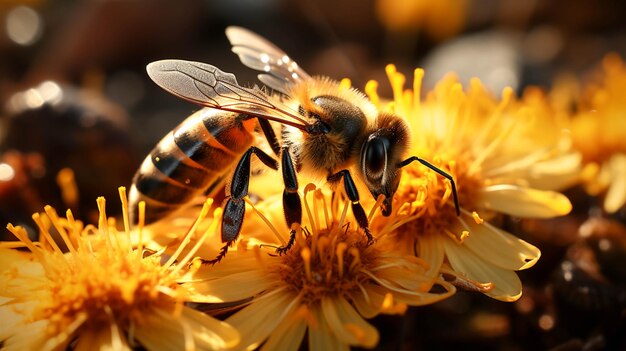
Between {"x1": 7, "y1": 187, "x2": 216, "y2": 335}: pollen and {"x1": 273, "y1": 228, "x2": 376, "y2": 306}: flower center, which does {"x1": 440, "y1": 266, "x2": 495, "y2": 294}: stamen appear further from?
{"x1": 7, "y1": 187, "x2": 216, "y2": 335}: pollen

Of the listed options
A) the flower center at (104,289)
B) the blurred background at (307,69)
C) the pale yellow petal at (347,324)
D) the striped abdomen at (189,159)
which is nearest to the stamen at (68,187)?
the blurred background at (307,69)

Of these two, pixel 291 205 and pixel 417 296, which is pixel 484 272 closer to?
pixel 417 296

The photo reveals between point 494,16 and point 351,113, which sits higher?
point 494,16

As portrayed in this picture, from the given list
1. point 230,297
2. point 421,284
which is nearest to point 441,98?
point 421,284

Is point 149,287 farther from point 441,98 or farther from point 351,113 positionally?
point 441,98

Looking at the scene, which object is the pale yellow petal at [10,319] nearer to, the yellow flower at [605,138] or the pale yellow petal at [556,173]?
the pale yellow petal at [556,173]

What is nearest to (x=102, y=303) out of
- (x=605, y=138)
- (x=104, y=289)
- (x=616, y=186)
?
(x=104, y=289)

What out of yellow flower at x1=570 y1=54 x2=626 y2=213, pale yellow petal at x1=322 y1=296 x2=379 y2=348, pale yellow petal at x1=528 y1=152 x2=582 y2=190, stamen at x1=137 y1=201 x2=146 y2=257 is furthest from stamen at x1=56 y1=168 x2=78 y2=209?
yellow flower at x1=570 y1=54 x2=626 y2=213
